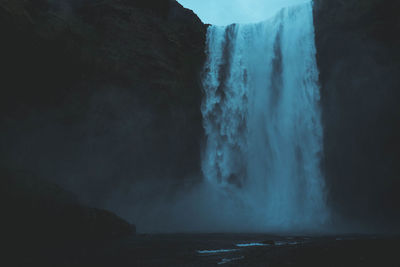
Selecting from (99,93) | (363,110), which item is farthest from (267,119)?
A: (99,93)

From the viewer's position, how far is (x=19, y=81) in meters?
18.8

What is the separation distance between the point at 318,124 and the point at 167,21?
46.0ft

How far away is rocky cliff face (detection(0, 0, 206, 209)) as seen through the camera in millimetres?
18828

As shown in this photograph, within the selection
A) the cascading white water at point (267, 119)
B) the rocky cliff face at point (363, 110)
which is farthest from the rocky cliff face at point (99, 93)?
the rocky cliff face at point (363, 110)

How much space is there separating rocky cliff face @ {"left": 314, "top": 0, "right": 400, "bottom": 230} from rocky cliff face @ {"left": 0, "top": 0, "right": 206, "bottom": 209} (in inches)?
398

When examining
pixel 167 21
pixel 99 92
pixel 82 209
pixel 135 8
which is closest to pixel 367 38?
pixel 167 21

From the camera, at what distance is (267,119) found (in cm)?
2416

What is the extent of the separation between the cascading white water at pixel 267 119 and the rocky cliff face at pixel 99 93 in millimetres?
1827

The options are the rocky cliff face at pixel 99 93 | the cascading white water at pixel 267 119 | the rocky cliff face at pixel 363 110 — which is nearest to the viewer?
the rocky cliff face at pixel 99 93

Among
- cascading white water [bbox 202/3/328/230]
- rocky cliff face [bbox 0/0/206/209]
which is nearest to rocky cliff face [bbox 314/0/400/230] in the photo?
cascading white water [bbox 202/3/328/230]

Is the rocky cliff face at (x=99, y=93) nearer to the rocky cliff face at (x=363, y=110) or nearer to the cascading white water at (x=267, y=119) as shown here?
the cascading white water at (x=267, y=119)

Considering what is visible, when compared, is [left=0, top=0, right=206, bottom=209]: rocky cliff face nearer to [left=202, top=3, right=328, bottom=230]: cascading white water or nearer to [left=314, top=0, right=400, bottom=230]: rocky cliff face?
[left=202, top=3, right=328, bottom=230]: cascading white water

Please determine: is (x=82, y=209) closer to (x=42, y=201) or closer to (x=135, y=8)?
(x=42, y=201)

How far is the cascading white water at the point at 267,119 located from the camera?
21578mm
